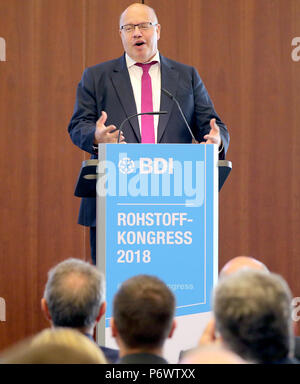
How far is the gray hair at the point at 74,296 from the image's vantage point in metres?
1.98

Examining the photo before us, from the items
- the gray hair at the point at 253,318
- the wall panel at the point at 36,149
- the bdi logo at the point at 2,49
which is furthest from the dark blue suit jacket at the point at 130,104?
the gray hair at the point at 253,318

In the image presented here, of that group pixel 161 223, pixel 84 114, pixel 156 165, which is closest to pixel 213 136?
pixel 156 165

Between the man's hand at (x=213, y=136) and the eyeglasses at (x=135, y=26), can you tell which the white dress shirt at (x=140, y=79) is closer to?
the eyeglasses at (x=135, y=26)

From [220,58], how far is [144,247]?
278 centimetres

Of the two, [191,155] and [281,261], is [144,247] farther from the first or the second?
[281,261]

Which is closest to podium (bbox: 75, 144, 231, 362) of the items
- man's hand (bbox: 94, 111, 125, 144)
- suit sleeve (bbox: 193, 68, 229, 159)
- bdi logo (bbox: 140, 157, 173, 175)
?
bdi logo (bbox: 140, 157, 173, 175)

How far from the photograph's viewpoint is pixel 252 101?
5250 mm

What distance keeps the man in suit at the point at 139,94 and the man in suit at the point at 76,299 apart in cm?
148

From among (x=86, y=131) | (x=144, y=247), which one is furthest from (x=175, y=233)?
(x=86, y=131)

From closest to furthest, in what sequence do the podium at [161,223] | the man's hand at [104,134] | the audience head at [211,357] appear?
the audience head at [211,357]
the podium at [161,223]
the man's hand at [104,134]

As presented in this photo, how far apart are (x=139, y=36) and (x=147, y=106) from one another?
15.6 inches

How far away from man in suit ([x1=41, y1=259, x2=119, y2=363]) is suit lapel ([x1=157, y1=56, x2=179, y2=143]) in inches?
66.0

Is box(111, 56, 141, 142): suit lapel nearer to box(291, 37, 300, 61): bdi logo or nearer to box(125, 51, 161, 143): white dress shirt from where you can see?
box(125, 51, 161, 143): white dress shirt

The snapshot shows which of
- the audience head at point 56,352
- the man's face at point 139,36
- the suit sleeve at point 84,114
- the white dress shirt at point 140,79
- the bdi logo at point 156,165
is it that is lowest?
the audience head at point 56,352
